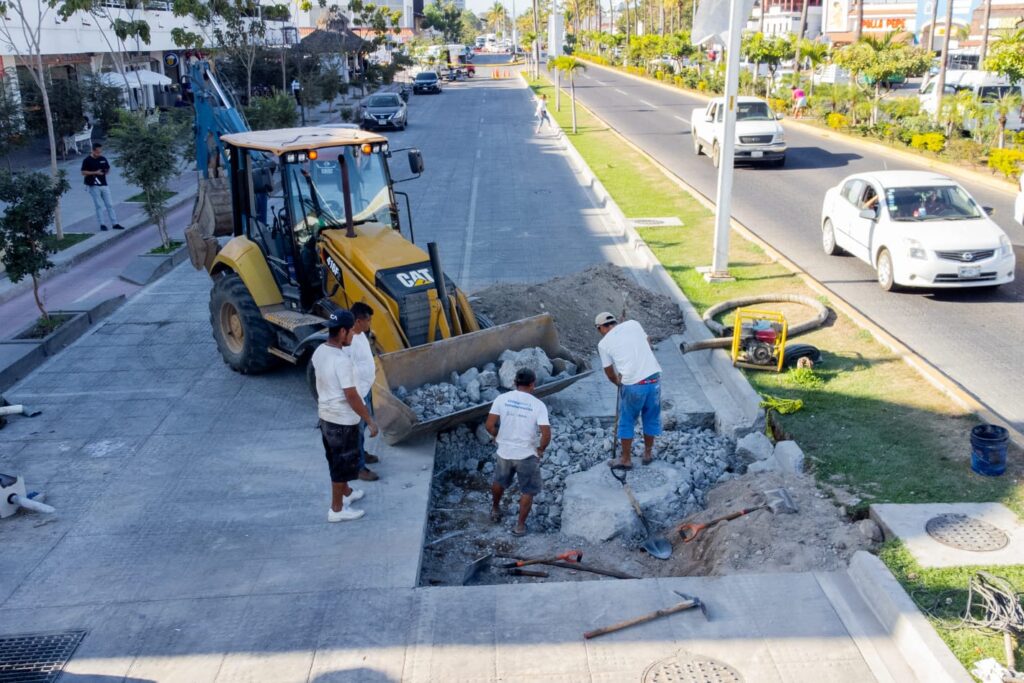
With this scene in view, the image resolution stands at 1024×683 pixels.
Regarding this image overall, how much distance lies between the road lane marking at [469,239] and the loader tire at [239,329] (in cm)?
450

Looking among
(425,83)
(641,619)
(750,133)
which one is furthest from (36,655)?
(425,83)

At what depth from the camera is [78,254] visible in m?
18.3

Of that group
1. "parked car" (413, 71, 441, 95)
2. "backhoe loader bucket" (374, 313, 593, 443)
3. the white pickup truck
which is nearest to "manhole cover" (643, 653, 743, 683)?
"backhoe loader bucket" (374, 313, 593, 443)

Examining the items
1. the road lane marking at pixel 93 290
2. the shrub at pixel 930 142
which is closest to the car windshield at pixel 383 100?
the shrub at pixel 930 142

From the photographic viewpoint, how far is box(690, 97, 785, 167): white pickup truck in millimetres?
26391

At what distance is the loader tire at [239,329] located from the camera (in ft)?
36.4

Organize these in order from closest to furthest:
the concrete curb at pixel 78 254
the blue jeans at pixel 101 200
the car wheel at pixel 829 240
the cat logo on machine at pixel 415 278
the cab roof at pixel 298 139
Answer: the cat logo on machine at pixel 415 278, the cab roof at pixel 298 139, the concrete curb at pixel 78 254, the car wheel at pixel 829 240, the blue jeans at pixel 101 200

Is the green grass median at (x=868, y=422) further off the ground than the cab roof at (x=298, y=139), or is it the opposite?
the cab roof at (x=298, y=139)

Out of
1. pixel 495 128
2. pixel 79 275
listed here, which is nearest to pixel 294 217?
pixel 79 275

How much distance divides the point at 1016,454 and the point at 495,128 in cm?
3507

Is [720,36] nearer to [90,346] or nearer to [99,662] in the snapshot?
[90,346]

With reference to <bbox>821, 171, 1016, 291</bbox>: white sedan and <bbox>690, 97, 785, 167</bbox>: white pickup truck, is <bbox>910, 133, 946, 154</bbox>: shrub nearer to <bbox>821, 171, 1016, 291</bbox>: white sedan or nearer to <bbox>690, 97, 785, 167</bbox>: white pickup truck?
<bbox>690, 97, 785, 167</bbox>: white pickup truck

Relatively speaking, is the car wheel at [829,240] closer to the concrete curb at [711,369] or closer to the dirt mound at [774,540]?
the concrete curb at [711,369]

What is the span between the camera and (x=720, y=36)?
15.0 metres
